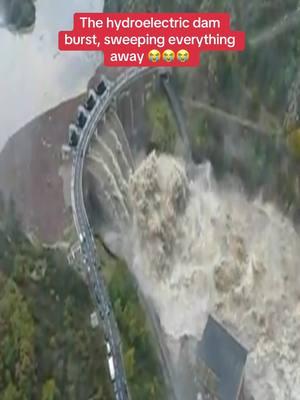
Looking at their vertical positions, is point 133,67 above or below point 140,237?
above

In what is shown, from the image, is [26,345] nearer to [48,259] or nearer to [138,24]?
[48,259]

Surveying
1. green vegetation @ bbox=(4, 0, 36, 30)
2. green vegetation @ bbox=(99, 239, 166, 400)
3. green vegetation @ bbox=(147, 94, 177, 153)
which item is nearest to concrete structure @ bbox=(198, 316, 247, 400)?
green vegetation @ bbox=(99, 239, 166, 400)

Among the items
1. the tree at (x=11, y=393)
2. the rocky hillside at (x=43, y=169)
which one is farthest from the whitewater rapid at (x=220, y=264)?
the tree at (x=11, y=393)

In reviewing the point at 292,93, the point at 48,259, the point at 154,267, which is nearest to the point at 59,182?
the point at 48,259

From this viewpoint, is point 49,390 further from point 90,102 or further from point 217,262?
point 90,102

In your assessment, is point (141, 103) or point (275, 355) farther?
point (141, 103)

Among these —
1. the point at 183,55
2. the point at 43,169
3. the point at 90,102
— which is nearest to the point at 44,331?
the point at 43,169

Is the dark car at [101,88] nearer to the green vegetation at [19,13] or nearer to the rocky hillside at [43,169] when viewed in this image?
the rocky hillside at [43,169]

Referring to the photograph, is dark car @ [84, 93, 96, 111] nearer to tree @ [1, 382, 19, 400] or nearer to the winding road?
the winding road
